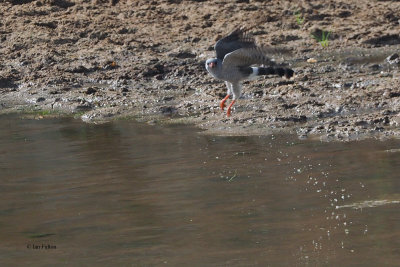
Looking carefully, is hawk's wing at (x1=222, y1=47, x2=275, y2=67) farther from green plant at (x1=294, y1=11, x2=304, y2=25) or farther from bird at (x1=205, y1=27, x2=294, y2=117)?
green plant at (x1=294, y1=11, x2=304, y2=25)

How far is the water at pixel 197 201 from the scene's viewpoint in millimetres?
5746

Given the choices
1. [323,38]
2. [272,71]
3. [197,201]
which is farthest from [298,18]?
[197,201]

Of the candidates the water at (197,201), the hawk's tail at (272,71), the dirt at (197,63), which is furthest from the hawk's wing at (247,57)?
the water at (197,201)

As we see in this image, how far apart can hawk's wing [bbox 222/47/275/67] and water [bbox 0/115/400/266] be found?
862 mm

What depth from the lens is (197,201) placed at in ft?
22.8

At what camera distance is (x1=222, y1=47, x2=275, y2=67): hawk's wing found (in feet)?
32.4

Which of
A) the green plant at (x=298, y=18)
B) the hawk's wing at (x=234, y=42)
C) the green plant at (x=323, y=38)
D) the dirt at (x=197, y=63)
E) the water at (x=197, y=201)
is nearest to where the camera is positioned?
the water at (x=197, y=201)

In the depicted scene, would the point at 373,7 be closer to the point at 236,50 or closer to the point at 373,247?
the point at 236,50

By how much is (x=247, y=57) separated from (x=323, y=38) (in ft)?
11.1

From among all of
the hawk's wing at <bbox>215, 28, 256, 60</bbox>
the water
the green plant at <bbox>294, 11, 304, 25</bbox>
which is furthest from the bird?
the green plant at <bbox>294, 11, 304, 25</bbox>

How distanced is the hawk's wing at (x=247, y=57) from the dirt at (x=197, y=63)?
0.54 metres

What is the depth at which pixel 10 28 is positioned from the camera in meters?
14.2

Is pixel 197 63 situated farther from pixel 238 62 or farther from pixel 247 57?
pixel 247 57

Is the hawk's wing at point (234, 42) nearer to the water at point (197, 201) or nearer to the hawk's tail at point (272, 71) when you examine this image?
the hawk's tail at point (272, 71)
